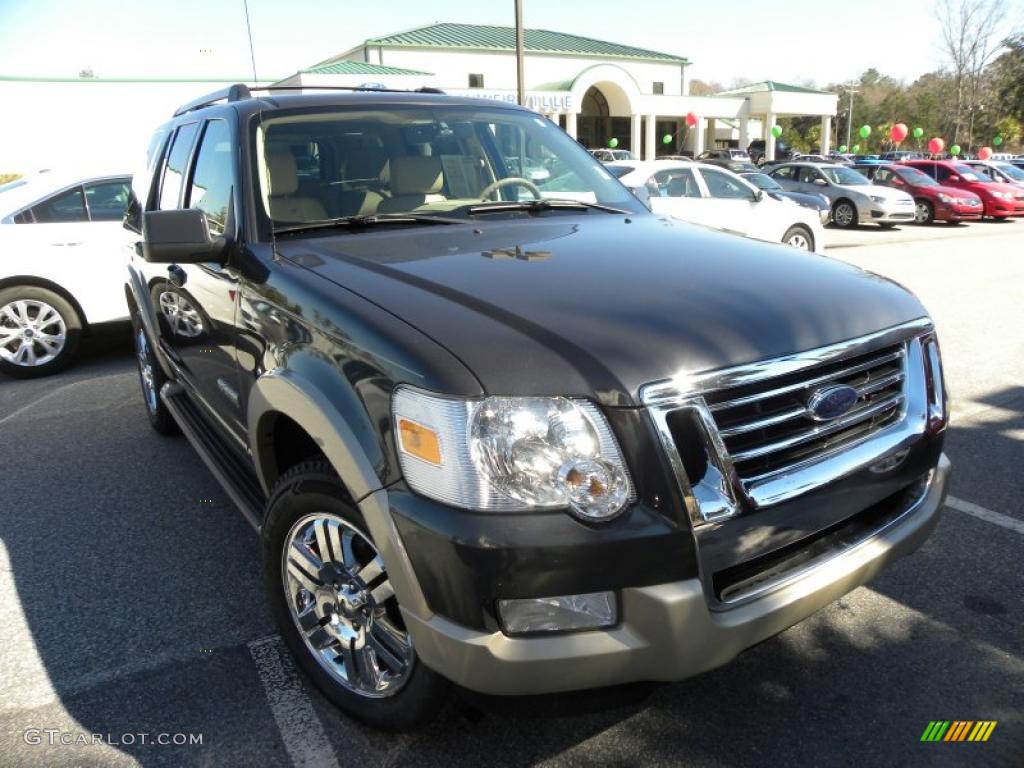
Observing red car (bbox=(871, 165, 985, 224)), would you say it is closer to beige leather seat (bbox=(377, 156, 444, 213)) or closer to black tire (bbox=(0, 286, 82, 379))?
black tire (bbox=(0, 286, 82, 379))

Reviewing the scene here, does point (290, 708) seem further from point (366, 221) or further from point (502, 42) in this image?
point (502, 42)

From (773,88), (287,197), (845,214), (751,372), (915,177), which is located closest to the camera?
(751,372)

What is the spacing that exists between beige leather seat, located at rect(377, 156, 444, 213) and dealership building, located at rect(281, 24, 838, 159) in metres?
36.3

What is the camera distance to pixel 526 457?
6.20 ft

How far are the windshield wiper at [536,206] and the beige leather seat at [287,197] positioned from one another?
0.65 meters

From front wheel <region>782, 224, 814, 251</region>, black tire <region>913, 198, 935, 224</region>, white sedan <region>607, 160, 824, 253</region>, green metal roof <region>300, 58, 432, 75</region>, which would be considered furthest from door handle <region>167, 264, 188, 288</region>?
green metal roof <region>300, 58, 432, 75</region>

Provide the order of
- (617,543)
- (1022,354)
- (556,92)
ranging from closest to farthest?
(617,543) < (1022,354) < (556,92)

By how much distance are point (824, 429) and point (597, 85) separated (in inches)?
1956

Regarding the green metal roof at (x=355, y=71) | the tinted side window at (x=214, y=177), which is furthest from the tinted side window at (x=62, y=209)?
the green metal roof at (x=355, y=71)

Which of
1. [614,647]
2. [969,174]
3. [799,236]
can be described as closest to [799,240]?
[799,236]

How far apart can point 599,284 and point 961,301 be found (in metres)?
8.61

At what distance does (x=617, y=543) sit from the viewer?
186 cm

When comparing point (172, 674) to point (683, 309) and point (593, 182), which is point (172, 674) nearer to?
point (683, 309)

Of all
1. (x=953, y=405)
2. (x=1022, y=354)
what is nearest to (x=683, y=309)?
(x=953, y=405)
